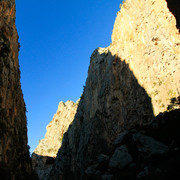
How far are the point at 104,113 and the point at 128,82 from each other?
8.03 meters

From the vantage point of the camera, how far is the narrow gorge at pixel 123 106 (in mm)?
12625

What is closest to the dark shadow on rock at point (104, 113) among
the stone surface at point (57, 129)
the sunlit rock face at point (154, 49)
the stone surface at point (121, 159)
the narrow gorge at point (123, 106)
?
the narrow gorge at point (123, 106)

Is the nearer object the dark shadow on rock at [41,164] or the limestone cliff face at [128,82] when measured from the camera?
the limestone cliff face at [128,82]

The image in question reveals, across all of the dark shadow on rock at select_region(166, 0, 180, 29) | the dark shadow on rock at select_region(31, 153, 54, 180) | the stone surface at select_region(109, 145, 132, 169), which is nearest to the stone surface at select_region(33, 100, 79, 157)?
the dark shadow on rock at select_region(31, 153, 54, 180)

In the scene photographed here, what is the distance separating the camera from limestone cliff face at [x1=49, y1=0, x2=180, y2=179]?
20000 millimetres

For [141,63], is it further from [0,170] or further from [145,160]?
[0,170]

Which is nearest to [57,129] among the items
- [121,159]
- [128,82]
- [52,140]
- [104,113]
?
[52,140]

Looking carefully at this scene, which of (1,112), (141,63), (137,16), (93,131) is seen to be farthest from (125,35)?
(1,112)

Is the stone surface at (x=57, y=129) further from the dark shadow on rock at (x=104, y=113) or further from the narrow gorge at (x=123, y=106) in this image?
the dark shadow on rock at (x=104, y=113)

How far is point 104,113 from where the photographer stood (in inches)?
1291

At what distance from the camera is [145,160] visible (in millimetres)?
11383

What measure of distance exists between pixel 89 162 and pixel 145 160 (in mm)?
21994

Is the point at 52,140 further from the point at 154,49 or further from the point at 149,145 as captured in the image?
the point at 149,145

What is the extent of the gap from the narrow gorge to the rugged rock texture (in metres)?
17.5
